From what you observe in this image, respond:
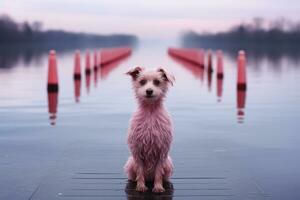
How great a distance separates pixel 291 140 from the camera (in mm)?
10883

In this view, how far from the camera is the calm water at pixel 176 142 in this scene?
7.33 metres

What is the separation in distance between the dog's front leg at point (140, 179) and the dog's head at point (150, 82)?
81 cm

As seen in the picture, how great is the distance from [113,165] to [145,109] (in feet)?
5.94

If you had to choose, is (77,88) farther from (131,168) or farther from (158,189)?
(158,189)

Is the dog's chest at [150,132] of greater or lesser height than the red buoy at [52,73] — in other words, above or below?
below

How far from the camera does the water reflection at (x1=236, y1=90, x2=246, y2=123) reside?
14.3 metres

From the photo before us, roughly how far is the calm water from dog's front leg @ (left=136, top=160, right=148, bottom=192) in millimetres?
188

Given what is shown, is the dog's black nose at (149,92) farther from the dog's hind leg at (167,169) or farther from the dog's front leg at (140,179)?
the dog's hind leg at (167,169)

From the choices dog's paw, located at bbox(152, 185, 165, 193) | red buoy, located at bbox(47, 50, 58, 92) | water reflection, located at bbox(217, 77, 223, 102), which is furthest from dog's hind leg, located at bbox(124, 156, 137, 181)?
red buoy, located at bbox(47, 50, 58, 92)

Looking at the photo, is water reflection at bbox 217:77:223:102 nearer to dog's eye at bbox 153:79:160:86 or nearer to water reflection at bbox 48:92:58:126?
water reflection at bbox 48:92:58:126

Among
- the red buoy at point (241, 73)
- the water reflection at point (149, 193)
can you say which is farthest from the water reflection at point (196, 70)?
the water reflection at point (149, 193)

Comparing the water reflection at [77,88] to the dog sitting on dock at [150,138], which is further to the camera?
the water reflection at [77,88]

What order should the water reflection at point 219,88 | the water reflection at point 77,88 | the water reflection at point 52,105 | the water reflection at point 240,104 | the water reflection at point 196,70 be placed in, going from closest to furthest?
the water reflection at point 52,105 < the water reflection at point 240,104 < the water reflection at point 77,88 < the water reflection at point 219,88 < the water reflection at point 196,70

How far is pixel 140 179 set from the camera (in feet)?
22.5
